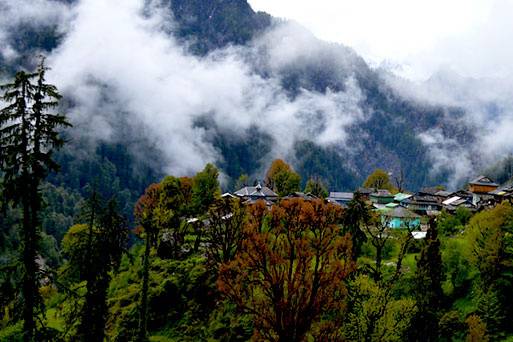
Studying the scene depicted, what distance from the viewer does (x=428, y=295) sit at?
50906 mm

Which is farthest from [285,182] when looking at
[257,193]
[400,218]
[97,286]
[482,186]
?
[97,286]

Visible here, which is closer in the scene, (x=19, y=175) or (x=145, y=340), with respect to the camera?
(x=19, y=175)

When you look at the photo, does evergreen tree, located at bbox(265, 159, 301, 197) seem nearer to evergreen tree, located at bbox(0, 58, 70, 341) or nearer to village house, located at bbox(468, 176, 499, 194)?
village house, located at bbox(468, 176, 499, 194)

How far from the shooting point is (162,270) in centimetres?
6456

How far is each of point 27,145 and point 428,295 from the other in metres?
44.4

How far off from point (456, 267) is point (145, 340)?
42.7 metres

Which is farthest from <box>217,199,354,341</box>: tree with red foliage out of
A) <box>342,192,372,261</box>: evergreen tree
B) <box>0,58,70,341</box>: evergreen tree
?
<box>342,192,372,261</box>: evergreen tree

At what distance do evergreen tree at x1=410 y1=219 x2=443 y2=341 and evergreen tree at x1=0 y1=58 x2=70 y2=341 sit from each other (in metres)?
41.0

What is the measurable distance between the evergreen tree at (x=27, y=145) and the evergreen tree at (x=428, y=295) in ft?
135

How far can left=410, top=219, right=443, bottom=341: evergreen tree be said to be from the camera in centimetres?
5012

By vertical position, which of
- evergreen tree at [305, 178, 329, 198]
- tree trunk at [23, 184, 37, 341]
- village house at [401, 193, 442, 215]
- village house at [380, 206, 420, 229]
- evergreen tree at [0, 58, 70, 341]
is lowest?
tree trunk at [23, 184, 37, 341]

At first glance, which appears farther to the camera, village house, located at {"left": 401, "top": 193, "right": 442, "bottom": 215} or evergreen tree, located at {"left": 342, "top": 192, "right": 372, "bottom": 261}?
village house, located at {"left": 401, "top": 193, "right": 442, "bottom": 215}

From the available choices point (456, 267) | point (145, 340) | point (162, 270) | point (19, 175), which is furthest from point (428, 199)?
point (19, 175)

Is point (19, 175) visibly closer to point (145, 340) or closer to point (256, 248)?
point (256, 248)
